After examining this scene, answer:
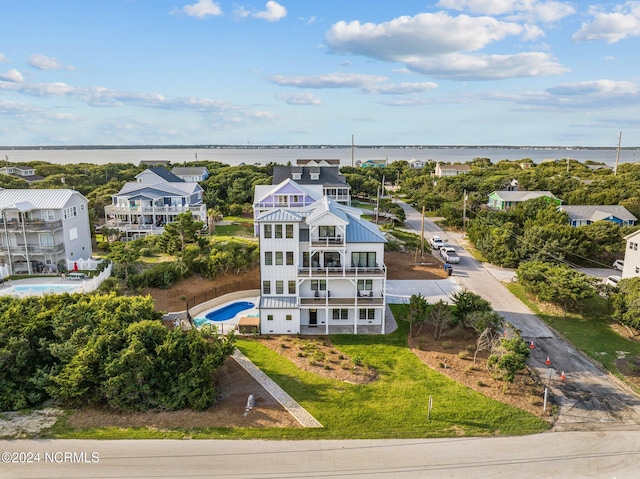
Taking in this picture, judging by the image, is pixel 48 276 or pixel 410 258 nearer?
pixel 48 276

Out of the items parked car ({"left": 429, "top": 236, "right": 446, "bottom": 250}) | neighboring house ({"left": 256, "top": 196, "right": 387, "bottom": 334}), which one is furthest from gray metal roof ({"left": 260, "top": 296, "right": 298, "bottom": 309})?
parked car ({"left": 429, "top": 236, "right": 446, "bottom": 250})

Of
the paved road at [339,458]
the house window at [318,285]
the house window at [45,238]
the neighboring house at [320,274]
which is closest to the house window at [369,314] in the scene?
the neighboring house at [320,274]

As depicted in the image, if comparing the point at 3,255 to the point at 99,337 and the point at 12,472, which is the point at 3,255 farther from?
the point at 12,472

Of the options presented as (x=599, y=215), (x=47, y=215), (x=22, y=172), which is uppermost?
(x=22, y=172)

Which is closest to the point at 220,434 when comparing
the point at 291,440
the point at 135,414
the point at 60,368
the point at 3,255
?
the point at 291,440

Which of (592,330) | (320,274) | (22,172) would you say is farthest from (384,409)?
(22,172)

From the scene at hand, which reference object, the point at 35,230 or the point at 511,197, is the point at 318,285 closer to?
the point at 35,230

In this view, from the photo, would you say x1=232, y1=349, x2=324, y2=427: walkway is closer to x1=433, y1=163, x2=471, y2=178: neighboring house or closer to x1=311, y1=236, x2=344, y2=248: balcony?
x1=311, y1=236, x2=344, y2=248: balcony
